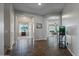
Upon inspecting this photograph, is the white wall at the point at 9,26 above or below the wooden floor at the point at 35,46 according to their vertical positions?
above

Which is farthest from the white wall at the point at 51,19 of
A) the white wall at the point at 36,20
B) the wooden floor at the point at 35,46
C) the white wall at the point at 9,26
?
the white wall at the point at 9,26

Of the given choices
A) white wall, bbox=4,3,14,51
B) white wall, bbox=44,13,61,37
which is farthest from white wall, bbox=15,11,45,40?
white wall, bbox=4,3,14,51

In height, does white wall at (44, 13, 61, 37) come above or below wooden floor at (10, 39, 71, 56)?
above

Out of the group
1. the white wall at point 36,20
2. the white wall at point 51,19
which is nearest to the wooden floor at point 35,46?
the white wall at point 36,20

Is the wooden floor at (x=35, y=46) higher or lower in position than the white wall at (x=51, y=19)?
lower

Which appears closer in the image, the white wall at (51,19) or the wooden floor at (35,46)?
the white wall at (51,19)

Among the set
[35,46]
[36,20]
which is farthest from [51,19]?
[35,46]

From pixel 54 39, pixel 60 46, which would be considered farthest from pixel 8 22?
pixel 60 46

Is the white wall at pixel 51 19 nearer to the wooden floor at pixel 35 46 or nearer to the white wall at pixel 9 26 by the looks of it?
the wooden floor at pixel 35 46

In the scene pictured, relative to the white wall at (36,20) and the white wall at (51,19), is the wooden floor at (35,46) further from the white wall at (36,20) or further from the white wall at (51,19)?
the white wall at (51,19)

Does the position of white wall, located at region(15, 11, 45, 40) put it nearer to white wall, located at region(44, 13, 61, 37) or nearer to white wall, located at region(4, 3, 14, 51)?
white wall, located at region(44, 13, 61, 37)

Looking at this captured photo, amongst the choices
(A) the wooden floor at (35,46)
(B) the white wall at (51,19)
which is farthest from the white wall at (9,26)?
(B) the white wall at (51,19)

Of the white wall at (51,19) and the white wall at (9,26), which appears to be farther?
the white wall at (9,26)

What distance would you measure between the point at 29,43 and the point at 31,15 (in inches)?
37.8
